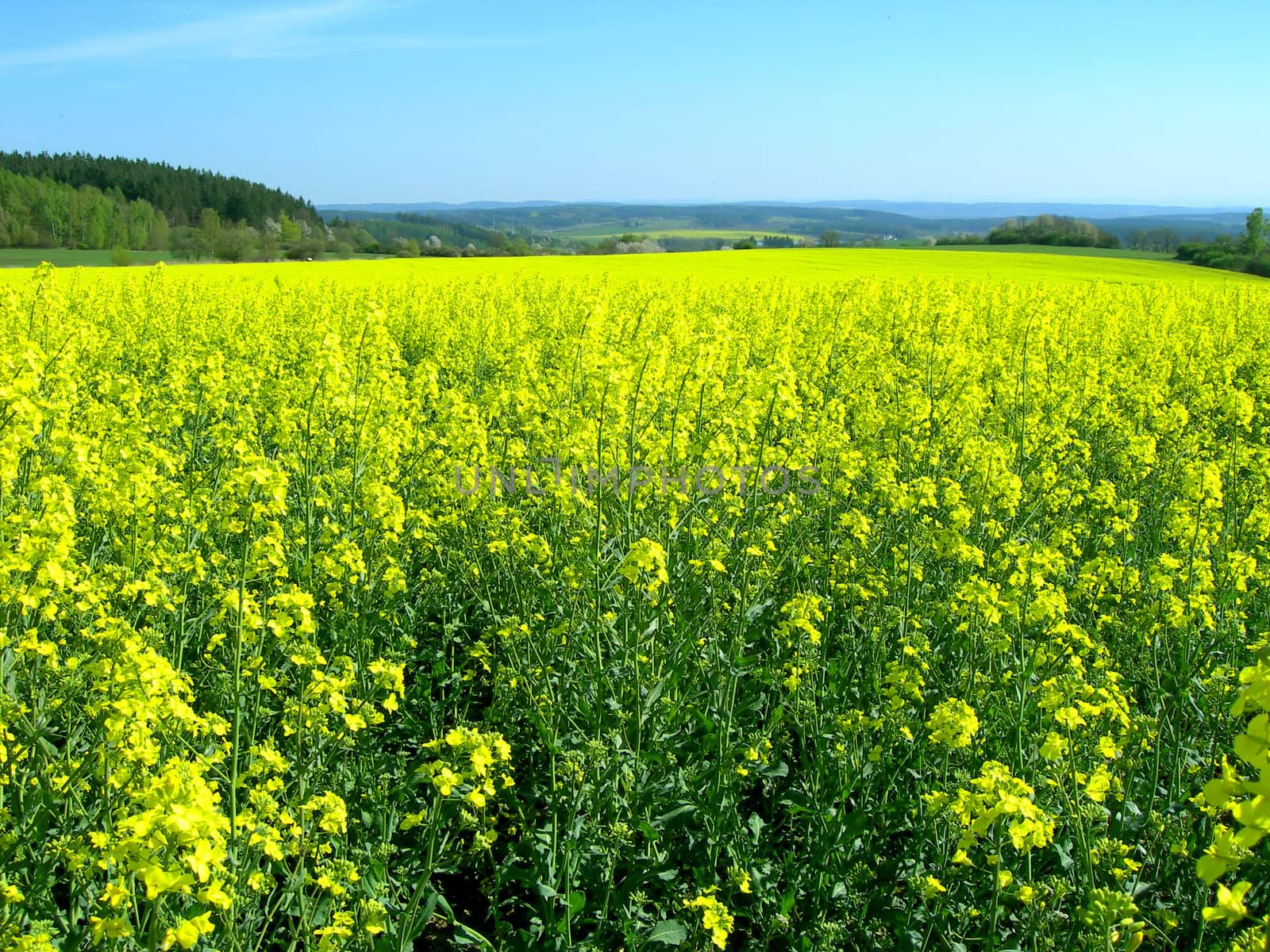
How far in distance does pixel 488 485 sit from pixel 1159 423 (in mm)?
5283

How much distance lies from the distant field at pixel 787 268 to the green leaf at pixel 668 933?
16434 mm

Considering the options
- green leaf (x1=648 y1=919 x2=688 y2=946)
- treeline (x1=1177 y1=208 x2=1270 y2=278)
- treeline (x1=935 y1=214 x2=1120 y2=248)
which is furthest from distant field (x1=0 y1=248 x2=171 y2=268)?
treeline (x1=1177 y1=208 x2=1270 y2=278)

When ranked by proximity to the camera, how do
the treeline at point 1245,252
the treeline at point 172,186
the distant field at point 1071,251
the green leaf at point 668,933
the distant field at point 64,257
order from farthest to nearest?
1. the treeline at point 172,186
2. the distant field at point 1071,251
3. the treeline at point 1245,252
4. the distant field at point 64,257
5. the green leaf at point 668,933

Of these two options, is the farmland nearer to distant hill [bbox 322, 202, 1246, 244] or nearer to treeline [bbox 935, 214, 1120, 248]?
treeline [bbox 935, 214, 1120, 248]

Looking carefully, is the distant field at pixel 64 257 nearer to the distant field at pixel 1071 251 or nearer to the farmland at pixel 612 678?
the farmland at pixel 612 678

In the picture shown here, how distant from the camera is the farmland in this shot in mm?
2492

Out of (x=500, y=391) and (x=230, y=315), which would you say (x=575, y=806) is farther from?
(x=230, y=315)

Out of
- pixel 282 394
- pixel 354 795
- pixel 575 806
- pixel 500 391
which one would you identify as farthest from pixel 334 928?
pixel 282 394

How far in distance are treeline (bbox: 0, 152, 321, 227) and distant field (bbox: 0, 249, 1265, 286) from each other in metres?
30.4

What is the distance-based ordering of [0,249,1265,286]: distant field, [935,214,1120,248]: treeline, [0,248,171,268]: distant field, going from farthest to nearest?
[935,214,1120,248]: treeline, [0,248,171,268]: distant field, [0,249,1265,286]: distant field

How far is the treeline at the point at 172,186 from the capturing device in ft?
174

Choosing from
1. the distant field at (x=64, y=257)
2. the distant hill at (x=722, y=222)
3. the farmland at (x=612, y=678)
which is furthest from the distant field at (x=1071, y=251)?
the farmland at (x=612, y=678)

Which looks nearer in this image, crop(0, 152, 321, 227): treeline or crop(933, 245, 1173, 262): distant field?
crop(933, 245, 1173, 262): distant field

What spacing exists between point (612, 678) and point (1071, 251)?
145 ft
